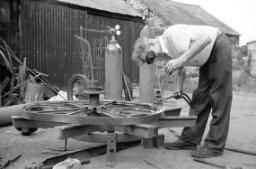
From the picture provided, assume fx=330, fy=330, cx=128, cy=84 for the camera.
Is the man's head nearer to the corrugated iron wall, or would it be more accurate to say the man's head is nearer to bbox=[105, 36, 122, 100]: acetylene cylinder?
bbox=[105, 36, 122, 100]: acetylene cylinder

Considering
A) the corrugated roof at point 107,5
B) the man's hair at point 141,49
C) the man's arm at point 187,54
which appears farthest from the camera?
the corrugated roof at point 107,5

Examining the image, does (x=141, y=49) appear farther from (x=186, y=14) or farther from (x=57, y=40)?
(x=186, y=14)

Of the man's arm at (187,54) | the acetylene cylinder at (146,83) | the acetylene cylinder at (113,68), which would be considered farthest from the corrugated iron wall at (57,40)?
the man's arm at (187,54)

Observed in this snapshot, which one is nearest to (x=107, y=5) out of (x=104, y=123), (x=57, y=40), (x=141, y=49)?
(x=57, y=40)

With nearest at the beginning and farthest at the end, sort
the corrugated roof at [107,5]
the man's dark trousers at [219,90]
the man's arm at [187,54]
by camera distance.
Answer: the man's arm at [187,54]
the man's dark trousers at [219,90]
the corrugated roof at [107,5]

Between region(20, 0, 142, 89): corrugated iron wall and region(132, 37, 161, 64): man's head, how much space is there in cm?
542

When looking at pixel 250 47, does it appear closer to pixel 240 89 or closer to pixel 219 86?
pixel 240 89

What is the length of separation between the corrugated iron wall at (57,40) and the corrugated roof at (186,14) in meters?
8.30

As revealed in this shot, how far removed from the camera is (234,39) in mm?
26062

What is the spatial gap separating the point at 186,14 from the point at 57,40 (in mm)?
16241

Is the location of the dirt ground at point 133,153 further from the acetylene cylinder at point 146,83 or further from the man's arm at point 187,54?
the acetylene cylinder at point 146,83

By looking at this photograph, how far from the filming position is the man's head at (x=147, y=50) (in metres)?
3.43

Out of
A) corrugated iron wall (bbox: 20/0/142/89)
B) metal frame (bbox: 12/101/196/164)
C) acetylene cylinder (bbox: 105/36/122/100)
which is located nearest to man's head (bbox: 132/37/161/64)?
metal frame (bbox: 12/101/196/164)

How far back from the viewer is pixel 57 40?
10234 mm
